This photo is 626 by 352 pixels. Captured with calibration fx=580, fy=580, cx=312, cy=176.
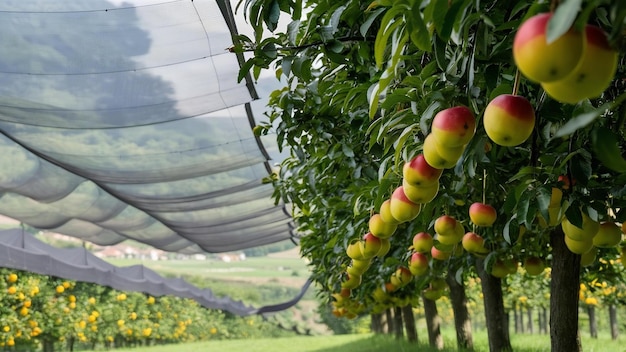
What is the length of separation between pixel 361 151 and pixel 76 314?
32.4 feet

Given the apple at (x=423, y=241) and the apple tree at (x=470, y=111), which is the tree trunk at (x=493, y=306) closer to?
the apple tree at (x=470, y=111)

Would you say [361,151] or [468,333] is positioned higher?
[361,151]

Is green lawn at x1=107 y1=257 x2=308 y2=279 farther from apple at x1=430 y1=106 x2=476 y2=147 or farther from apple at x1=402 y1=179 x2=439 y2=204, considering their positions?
apple at x1=430 y1=106 x2=476 y2=147

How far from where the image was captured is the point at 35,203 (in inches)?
225

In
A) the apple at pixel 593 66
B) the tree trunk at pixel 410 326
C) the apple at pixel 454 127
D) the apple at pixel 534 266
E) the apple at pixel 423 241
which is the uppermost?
the apple at pixel 454 127

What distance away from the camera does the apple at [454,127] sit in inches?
33.6

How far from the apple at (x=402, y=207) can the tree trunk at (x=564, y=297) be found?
43.8 inches

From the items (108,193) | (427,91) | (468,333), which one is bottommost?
(468,333)

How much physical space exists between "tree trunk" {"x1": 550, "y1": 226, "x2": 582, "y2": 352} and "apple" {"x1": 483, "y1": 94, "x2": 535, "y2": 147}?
150 centimetres

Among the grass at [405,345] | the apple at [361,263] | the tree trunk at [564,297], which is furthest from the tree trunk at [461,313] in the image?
the apple at [361,263]

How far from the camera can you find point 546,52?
52 centimetres

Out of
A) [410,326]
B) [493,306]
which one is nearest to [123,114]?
[493,306]

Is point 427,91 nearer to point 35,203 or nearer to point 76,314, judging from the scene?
point 35,203

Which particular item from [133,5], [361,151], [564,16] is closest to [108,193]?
[133,5]
